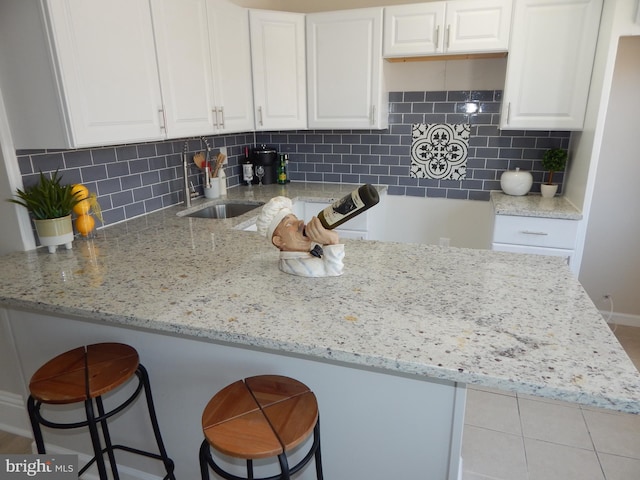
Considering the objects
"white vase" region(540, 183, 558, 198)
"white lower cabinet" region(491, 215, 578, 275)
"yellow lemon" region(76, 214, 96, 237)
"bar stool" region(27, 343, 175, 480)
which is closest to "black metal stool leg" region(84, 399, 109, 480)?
"bar stool" region(27, 343, 175, 480)

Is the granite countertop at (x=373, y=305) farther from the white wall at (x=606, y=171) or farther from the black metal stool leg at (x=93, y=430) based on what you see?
the white wall at (x=606, y=171)

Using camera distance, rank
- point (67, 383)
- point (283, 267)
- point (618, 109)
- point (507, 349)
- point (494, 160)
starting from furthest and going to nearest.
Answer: point (494, 160), point (618, 109), point (283, 267), point (67, 383), point (507, 349)

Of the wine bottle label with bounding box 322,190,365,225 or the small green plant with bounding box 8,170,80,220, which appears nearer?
the wine bottle label with bounding box 322,190,365,225

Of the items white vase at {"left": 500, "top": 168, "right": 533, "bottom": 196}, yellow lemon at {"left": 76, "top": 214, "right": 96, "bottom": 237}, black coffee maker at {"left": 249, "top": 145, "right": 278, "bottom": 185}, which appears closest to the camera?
yellow lemon at {"left": 76, "top": 214, "right": 96, "bottom": 237}

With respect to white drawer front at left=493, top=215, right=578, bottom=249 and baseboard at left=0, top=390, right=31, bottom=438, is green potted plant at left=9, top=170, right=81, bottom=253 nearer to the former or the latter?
baseboard at left=0, top=390, right=31, bottom=438

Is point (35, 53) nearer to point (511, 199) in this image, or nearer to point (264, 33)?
point (264, 33)

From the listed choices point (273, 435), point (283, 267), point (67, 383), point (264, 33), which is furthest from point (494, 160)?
point (67, 383)

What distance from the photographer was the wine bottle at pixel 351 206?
48.0 inches

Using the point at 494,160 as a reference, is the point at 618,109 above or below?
above

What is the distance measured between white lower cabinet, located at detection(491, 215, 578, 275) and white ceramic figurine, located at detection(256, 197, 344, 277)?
59.8 inches

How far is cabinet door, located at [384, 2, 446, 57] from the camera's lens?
2543mm

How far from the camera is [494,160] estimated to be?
298 centimetres

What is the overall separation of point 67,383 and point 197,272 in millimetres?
521

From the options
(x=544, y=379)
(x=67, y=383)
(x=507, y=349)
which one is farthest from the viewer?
(x=67, y=383)
